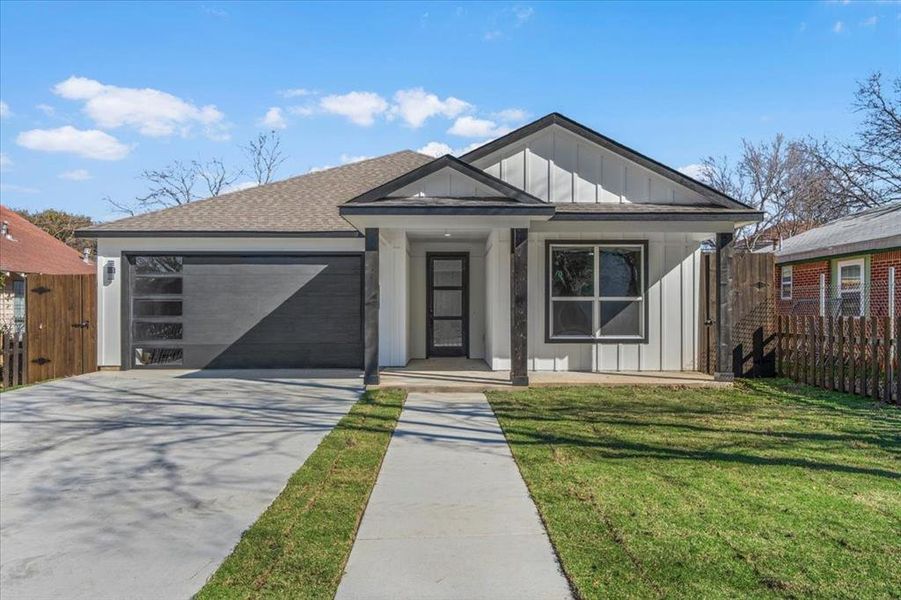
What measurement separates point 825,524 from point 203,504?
3.92 m

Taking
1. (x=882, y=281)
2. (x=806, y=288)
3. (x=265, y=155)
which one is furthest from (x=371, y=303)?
(x=265, y=155)

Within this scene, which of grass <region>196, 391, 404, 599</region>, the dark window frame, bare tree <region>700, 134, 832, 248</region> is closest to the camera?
grass <region>196, 391, 404, 599</region>

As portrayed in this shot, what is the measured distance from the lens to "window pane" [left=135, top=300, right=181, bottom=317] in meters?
11.3

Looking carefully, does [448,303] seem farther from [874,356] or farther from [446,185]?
[874,356]

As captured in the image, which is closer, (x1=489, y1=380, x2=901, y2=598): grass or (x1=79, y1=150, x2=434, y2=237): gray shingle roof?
(x1=489, y1=380, x2=901, y2=598): grass

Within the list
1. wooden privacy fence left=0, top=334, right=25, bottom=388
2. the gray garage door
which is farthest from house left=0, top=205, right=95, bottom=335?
the gray garage door

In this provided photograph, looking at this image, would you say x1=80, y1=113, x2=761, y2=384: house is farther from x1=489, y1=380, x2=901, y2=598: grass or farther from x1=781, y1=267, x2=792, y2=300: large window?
x1=781, y1=267, x2=792, y2=300: large window

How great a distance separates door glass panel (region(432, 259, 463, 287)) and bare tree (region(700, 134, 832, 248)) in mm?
22658

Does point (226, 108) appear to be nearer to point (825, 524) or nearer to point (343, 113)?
point (343, 113)

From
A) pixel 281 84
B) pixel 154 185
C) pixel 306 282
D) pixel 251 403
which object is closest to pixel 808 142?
pixel 281 84

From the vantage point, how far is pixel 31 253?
66.4ft

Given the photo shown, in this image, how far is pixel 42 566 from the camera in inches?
121

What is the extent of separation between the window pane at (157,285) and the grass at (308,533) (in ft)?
24.7

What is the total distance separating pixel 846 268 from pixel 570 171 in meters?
9.12
